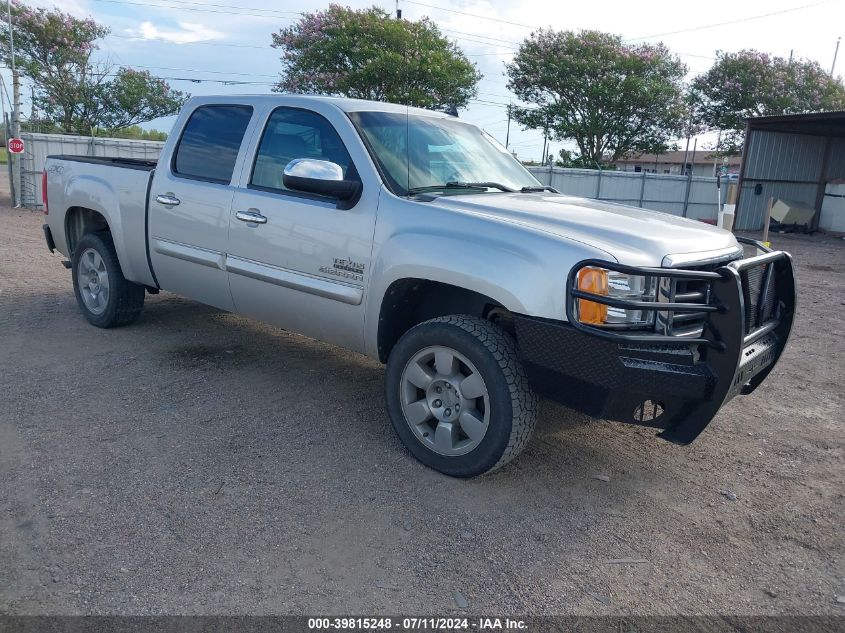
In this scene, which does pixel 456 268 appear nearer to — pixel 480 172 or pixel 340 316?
pixel 340 316

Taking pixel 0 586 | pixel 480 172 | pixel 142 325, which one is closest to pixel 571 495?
pixel 480 172

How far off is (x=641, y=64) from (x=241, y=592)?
96.6 feet

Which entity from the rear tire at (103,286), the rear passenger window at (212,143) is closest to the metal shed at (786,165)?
the rear passenger window at (212,143)

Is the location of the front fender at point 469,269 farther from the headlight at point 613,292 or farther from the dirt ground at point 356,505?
the dirt ground at point 356,505

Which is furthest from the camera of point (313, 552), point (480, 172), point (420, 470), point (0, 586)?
point (480, 172)

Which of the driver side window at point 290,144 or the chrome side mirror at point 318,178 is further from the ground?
the driver side window at point 290,144

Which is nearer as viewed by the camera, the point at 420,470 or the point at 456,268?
the point at 456,268

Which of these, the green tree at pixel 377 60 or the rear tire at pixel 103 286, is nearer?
the rear tire at pixel 103 286

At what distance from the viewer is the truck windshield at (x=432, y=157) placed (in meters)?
4.19

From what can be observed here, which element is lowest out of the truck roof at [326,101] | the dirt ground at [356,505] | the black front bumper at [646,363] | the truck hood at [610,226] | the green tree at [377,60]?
the dirt ground at [356,505]

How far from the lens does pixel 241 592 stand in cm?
273

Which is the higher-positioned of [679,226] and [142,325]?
[679,226]

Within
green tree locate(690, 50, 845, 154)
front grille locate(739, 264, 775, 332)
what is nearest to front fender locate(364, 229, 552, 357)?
front grille locate(739, 264, 775, 332)

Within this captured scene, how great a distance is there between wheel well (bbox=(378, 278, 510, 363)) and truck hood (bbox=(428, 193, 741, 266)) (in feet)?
1.53
